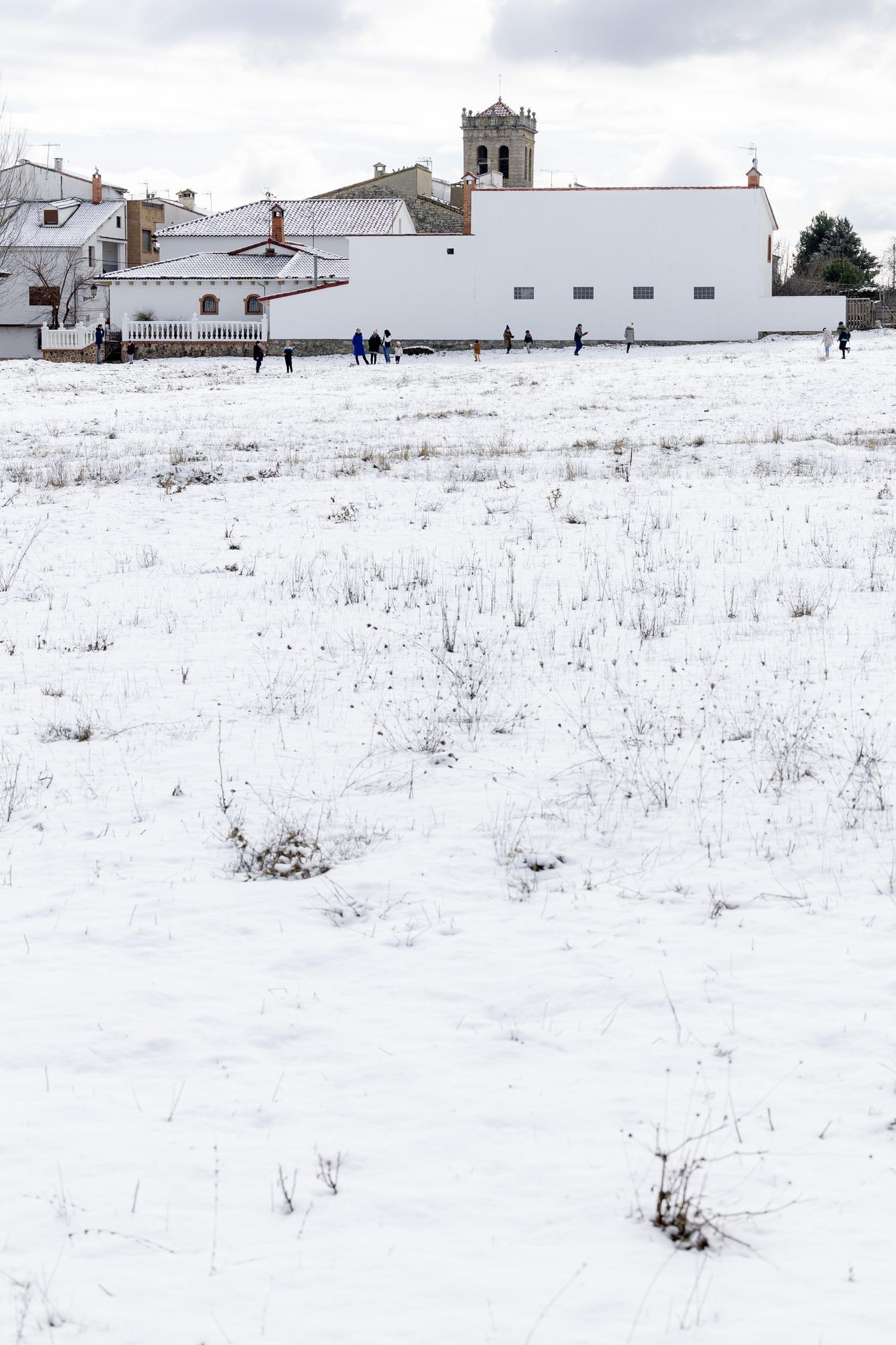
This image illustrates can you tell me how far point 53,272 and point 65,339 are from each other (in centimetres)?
2254

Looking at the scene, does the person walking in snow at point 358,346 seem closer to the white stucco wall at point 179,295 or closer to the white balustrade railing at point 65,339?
the white stucco wall at point 179,295

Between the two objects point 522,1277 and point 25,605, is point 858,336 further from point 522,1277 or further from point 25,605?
point 522,1277

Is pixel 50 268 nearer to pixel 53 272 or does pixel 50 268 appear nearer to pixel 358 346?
pixel 53 272

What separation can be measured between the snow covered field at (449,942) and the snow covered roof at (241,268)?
160ft

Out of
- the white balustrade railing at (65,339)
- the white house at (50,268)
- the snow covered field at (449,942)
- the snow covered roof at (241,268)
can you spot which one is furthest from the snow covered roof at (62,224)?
the snow covered field at (449,942)

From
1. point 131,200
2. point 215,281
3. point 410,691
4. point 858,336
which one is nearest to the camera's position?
point 410,691

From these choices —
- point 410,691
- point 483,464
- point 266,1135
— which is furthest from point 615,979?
point 483,464

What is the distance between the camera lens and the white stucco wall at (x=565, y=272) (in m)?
53.9

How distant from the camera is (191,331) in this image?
5409cm

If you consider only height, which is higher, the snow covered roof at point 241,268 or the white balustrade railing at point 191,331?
the snow covered roof at point 241,268

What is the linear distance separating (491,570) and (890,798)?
213 inches

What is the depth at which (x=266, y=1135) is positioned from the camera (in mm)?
3463

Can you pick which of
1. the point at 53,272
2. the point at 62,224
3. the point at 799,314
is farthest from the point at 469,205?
the point at 62,224

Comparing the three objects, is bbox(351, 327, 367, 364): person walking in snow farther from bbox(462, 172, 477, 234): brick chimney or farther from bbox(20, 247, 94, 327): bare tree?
bbox(20, 247, 94, 327): bare tree
